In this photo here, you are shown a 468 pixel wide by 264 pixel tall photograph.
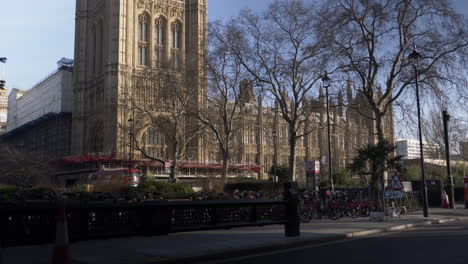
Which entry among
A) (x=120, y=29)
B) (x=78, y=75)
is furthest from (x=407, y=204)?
(x=78, y=75)

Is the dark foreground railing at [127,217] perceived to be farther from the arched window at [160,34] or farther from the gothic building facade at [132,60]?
the arched window at [160,34]

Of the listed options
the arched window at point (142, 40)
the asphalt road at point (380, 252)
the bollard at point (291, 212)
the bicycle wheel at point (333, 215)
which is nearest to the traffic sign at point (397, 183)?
the bicycle wheel at point (333, 215)

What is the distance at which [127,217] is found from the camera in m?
10.0

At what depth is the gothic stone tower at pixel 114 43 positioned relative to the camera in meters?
69.3

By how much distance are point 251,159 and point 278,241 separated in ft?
232

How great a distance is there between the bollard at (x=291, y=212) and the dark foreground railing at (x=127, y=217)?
0.32 ft

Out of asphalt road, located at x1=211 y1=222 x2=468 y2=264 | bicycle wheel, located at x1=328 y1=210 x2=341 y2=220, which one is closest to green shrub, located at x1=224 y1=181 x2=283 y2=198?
bicycle wheel, located at x1=328 y1=210 x2=341 y2=220

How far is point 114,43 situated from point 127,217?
6432 cm

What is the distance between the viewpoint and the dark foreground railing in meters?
8.55

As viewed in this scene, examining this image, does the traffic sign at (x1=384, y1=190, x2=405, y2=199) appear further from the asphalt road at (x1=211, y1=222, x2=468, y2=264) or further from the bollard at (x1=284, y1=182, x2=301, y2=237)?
the bollard at (x1=284, y1=182, x2=301, y2=237)

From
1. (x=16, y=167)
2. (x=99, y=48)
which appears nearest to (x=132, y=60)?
(x=99, y=48)

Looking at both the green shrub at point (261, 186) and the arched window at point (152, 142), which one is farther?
the arched window at point (152, 142)

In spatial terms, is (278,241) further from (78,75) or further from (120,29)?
(78,75)

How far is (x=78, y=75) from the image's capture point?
79562 mm
